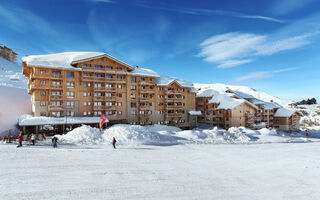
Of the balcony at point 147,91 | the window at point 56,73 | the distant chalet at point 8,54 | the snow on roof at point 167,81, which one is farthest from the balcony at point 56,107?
Answer: the distant chalet at point 8,54

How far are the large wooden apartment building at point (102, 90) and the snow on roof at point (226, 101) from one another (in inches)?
369

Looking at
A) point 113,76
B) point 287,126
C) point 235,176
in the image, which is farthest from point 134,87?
point 287,126

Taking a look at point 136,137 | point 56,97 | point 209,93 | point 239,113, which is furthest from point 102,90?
point 239,113

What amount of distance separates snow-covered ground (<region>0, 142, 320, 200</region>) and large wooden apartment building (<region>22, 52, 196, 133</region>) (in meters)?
19.1

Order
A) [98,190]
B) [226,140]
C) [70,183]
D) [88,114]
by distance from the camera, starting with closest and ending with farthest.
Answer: [98,190], [70,183], [226,140], [88,114]

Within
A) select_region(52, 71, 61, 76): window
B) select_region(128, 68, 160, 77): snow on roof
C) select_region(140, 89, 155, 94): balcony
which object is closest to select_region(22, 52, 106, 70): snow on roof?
select_region(52, 71, 61, 76): window

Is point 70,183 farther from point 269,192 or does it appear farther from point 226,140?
point 226,140

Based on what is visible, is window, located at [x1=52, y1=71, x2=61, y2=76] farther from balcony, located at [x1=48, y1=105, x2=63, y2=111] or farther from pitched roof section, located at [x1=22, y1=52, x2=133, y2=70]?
balcony, located at [x1=48, y1=105, x2=63, y2=111]

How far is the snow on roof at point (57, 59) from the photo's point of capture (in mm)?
33184

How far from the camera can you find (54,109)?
33969 mm

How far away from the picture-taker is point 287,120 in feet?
188

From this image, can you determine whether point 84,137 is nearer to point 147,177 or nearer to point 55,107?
Answer: point 55,107

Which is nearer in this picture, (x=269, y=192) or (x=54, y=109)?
(x=269, y=192)

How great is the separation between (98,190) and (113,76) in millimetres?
32586
